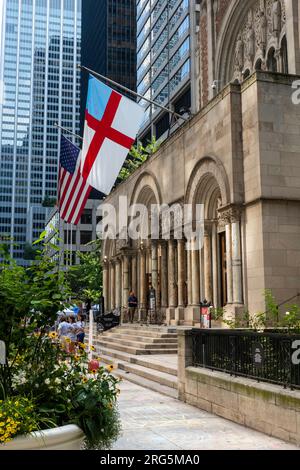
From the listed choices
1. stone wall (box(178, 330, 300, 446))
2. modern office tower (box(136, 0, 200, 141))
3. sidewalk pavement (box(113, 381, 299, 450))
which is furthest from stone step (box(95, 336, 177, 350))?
modern office tower (box(136, 0, 200, 141))

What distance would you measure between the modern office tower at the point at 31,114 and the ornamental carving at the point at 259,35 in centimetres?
14522

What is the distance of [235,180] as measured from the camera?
18.9 m

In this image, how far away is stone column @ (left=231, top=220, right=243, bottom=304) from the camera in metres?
18.5

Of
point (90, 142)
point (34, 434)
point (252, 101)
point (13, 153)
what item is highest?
point (13, 153)

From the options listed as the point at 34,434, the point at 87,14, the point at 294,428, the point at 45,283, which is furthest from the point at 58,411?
the point at 87,14

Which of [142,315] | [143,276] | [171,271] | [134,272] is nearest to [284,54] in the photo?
[171,271]

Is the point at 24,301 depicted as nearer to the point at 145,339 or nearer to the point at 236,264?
the point at 236,264

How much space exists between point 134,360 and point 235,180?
725 cm

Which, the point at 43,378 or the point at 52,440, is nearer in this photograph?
the point at 52,440

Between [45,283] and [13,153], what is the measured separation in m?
188

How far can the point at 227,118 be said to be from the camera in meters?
19.6

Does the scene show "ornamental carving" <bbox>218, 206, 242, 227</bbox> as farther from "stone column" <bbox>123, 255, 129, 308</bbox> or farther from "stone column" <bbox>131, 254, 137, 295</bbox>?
"stone column" <bbox>123, 255, 129, 308</bbox>

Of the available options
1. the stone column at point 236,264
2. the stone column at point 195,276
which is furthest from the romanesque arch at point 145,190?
the stone column at point 236,264

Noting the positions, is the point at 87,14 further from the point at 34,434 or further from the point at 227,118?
the point at 34,434
